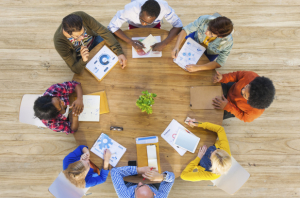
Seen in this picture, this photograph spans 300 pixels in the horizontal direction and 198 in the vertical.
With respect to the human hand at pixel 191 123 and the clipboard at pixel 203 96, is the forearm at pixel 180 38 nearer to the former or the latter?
the clipboard at pixel 203 96

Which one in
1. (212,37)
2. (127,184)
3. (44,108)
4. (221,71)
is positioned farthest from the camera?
(221,71)

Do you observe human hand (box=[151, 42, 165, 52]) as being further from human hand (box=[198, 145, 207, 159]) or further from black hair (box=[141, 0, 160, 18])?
human hand (box=[198, 145, 207, 159])

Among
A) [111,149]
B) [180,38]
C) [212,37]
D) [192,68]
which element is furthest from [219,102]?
[111,149]

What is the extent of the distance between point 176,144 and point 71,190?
100 centimetres

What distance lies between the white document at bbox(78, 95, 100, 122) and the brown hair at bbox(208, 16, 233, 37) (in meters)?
1.20

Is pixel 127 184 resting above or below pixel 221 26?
below

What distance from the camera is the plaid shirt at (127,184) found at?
1.55m

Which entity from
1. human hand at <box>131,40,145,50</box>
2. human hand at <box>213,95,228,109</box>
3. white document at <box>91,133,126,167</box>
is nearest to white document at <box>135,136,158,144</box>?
white document at <box>91,133,126,167</box>

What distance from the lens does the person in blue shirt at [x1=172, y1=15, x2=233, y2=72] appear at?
5.00 ft

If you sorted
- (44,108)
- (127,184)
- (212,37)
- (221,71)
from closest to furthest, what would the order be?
(44,108) < (212,37) < (127,184) < (221,71)

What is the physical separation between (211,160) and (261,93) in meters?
0.70

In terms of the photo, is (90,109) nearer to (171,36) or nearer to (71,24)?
(71,24)

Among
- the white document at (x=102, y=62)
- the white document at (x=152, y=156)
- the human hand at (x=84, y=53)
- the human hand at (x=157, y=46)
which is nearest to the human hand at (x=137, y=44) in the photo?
the human hand at (x=157, y=46)

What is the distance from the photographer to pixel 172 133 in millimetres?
1617
